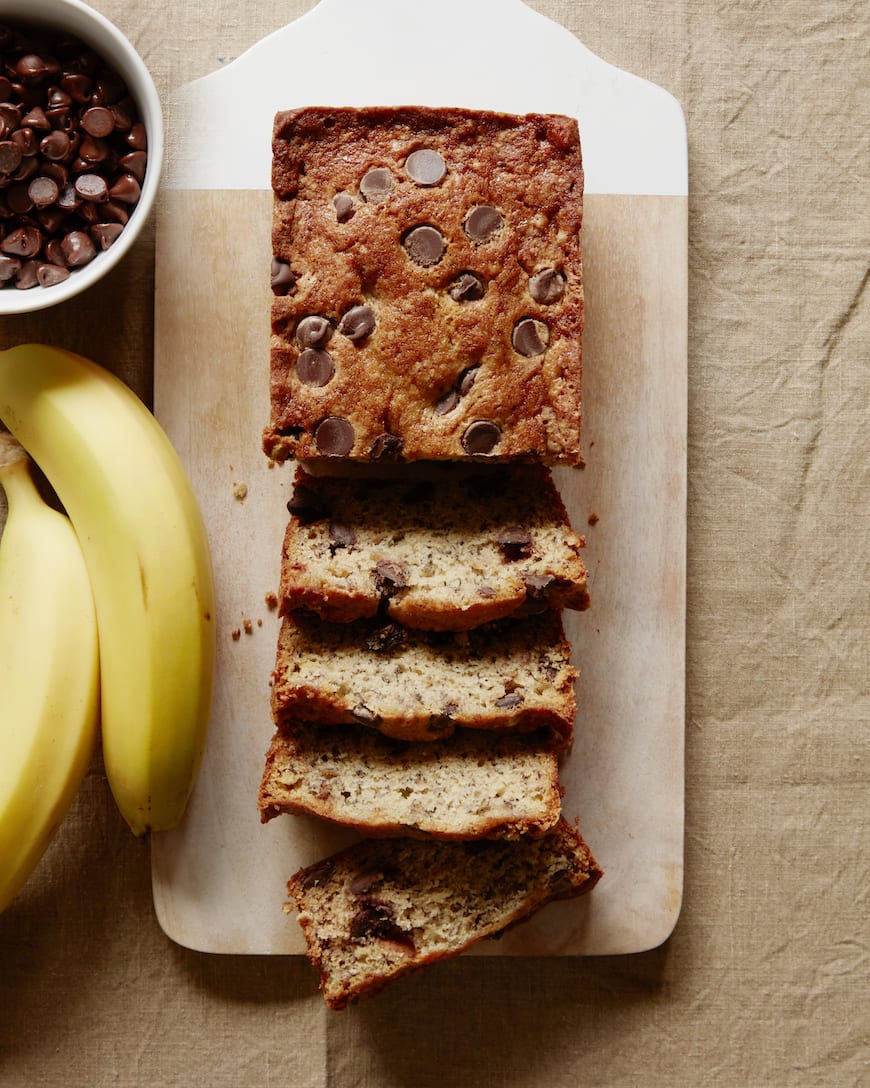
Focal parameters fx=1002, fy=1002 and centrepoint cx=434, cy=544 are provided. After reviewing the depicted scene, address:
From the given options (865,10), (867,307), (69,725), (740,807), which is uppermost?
(865,10)

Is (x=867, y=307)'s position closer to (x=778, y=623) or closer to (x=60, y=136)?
(x=778, y=623)

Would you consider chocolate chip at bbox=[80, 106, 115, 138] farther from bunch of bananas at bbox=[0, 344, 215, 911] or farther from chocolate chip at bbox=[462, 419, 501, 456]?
chocolate chip at bbox=[462, 419, 501, 456]

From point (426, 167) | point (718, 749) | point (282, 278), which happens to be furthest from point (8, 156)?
point (718, 749)

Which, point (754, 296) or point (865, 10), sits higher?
point (865, 10)

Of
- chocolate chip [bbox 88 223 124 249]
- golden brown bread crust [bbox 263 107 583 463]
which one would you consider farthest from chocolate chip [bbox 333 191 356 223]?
chocolate chip [bbox 88 223 124 249]

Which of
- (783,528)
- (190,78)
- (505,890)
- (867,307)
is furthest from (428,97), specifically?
(505,890)

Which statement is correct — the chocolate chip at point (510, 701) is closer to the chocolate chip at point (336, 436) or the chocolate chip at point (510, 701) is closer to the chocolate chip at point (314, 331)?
the chocolate chip at point (336, 436)
